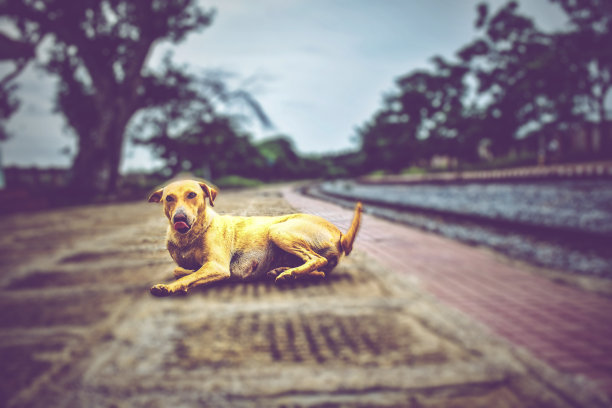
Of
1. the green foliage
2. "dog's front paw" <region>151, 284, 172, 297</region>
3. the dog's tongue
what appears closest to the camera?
the dog's tongue

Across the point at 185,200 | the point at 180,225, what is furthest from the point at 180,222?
the point at 185,200

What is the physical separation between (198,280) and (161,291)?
86 mm

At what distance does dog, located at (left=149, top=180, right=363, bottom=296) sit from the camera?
80 centimetres

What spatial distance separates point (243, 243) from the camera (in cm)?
95

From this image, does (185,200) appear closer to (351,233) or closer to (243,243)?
(243,243)

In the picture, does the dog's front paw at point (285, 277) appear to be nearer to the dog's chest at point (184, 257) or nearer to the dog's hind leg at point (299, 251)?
the dog's hind leg at point (299, 251)

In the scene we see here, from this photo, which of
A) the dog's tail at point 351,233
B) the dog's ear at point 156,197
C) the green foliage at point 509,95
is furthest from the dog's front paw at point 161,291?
the green foliage at point 509,95

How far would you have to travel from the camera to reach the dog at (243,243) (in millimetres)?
804

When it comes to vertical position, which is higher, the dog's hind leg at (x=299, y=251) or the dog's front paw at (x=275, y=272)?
the dog's hind leg at (x=299, y=251)

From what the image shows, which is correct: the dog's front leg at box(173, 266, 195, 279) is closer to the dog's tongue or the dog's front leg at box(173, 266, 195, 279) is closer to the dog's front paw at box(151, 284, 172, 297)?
the dog's front paw at box(151, 284, 172, 297)

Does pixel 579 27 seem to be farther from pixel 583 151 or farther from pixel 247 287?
pixel 247 287

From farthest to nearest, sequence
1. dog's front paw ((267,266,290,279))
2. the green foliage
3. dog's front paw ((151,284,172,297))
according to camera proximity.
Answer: the green foliage < dog's front paw ((267,266,290,279)) < dog's front paw ((151,284,172,297))

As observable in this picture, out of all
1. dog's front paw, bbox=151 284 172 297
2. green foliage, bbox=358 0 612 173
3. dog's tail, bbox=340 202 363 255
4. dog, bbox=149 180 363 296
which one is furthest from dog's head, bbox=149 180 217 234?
green foliage, bbox=358 0 612 173

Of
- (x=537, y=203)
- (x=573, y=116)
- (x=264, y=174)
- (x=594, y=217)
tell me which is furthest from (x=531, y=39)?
(x=264, y=174)
